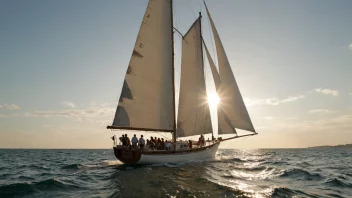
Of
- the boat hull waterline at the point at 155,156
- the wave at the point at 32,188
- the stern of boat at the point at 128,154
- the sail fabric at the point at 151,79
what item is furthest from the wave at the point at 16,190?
the sail fabric at the point at 151,79

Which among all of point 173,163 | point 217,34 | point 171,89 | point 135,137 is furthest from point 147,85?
point 217,34

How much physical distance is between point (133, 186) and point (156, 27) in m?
18.8

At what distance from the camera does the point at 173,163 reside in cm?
2672

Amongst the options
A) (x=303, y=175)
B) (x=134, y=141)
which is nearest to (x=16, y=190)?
(x=134, y=141)

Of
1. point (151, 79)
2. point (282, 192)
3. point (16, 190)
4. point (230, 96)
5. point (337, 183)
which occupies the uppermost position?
point (151, 79)

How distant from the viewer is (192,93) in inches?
1206

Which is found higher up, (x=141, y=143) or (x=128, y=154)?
(x=141, y=143)

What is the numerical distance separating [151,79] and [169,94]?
272 cm

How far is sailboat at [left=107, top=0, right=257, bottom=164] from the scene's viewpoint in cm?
2680

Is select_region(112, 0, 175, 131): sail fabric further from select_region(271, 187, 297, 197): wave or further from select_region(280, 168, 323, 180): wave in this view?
select_region(271, 187, 297, 197): wave

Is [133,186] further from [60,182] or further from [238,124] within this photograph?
[238,124]

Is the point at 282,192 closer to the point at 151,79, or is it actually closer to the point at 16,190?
the point at 16,190

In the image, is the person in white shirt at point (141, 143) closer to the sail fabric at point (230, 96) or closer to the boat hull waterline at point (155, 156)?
the boat hull waterline at point (155, 156)

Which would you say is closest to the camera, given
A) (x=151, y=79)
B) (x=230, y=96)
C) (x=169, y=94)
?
(x=151, y=79)
